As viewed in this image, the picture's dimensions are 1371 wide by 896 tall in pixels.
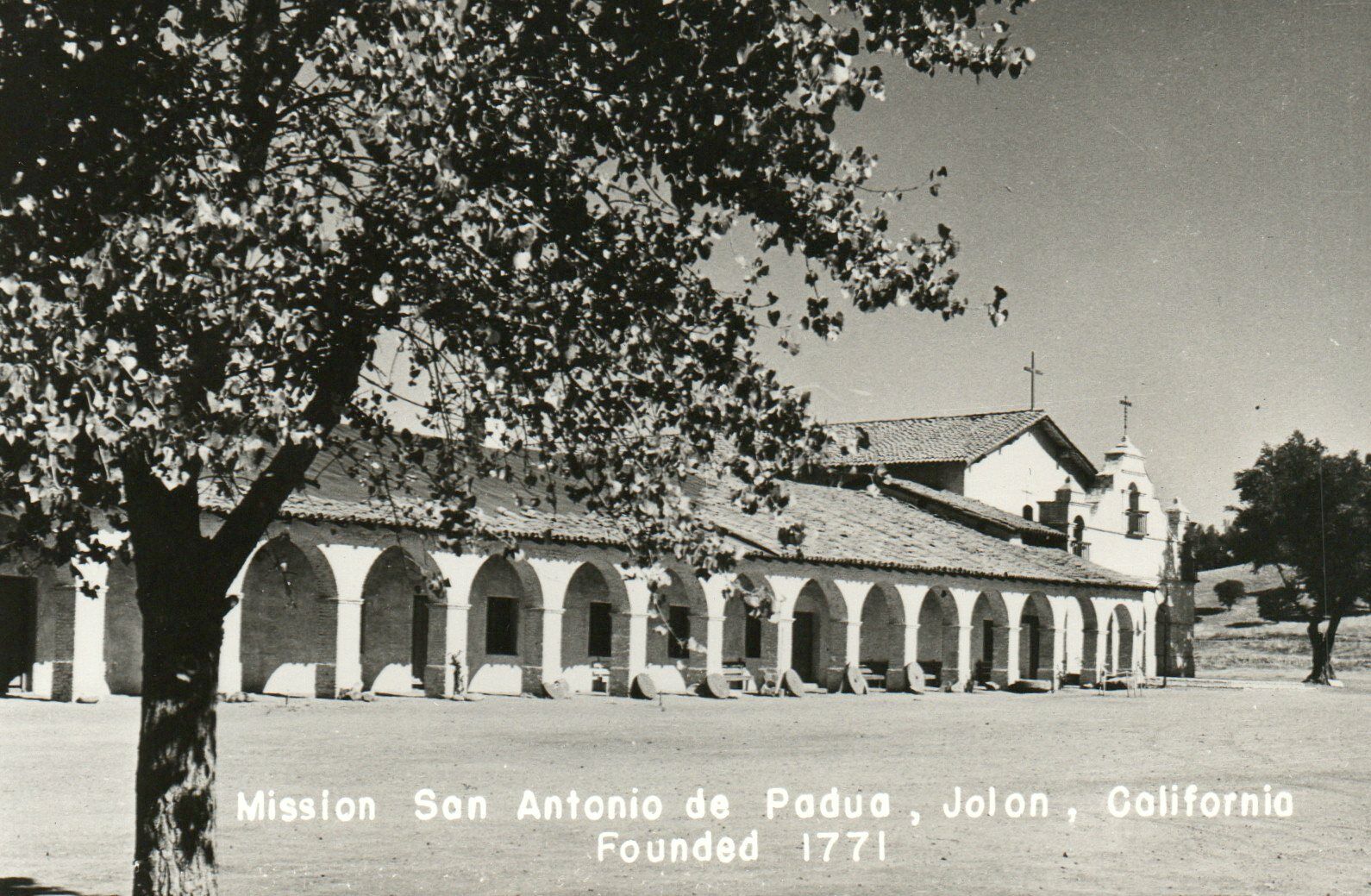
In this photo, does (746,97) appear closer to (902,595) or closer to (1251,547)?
(902,595)

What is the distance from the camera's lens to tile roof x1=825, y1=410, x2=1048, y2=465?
41875 millimetres

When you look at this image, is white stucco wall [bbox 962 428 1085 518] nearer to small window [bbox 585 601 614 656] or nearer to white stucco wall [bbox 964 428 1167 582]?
white stucco wall [bbox 964 428 1167 582]

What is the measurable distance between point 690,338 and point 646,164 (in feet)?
3.12

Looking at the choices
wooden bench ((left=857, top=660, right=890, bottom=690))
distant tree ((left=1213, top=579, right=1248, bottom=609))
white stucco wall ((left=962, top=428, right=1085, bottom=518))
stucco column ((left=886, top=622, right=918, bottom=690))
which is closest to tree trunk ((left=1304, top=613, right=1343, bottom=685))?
Answer: white stucco wall ((left=962, top=428, right=1085, bottom=518))

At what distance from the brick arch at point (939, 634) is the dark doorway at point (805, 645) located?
257 cm

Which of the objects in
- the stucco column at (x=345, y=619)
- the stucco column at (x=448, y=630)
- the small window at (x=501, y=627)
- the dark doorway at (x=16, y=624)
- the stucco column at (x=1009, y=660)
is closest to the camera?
the dark doorway at (x=16, y=624)

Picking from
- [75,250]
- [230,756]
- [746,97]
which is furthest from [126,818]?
[746,97]

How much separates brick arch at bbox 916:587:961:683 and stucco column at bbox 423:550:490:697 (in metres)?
12.9

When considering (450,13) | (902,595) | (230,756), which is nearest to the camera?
(450,13)

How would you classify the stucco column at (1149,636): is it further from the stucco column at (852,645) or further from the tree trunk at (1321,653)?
the stucco column at (852,645)

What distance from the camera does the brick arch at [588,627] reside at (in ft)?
89.6

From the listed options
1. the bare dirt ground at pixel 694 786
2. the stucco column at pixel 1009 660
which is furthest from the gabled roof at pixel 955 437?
the bare dirt ground at pixel 694 786

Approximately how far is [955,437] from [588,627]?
18515 millimetres

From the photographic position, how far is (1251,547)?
49.4m
